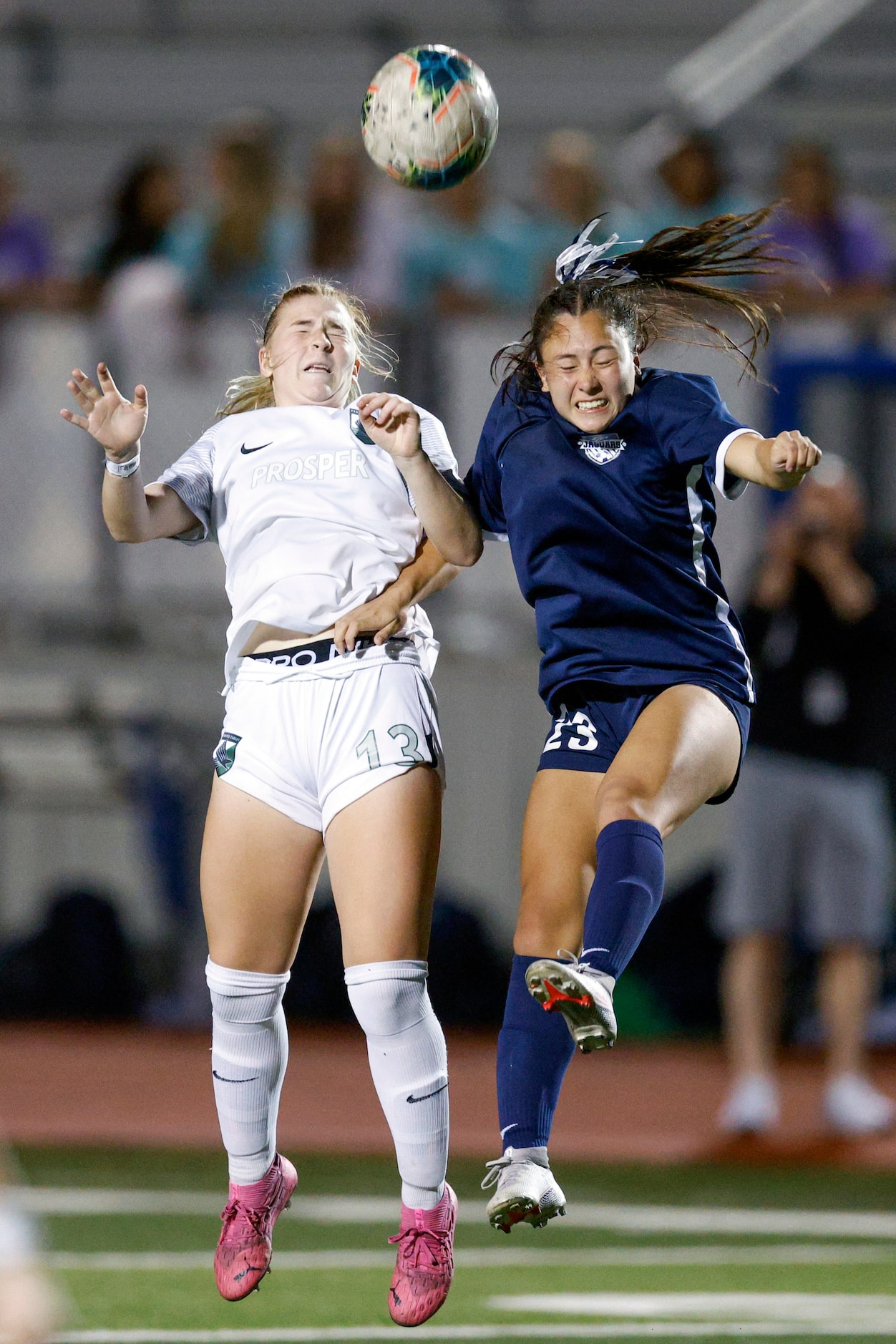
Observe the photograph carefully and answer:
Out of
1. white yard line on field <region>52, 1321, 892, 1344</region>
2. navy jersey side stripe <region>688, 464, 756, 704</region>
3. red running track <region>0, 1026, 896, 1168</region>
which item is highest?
navy jersey side stripe <region>688, 464, 756, 704</region>

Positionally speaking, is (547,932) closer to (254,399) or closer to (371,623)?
(371,623)

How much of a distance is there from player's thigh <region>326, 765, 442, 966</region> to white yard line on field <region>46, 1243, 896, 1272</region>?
2.56 meters

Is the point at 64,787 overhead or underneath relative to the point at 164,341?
underneath

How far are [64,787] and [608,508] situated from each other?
6.61 meters

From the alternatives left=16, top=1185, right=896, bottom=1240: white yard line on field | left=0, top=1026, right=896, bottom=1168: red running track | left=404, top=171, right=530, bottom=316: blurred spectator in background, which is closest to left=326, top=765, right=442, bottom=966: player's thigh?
left=16, top=1185, right=896, bottom=1240: white yard line on field

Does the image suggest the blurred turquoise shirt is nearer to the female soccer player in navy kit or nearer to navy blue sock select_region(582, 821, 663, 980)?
the female soccer player in navy kit

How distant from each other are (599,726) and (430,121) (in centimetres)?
142

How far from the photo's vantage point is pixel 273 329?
14.5 feet

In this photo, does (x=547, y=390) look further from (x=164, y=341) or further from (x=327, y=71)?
(x=327, y=71)

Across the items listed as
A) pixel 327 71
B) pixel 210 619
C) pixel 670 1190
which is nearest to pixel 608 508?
pixel 670 1190

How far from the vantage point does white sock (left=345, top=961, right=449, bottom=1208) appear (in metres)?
4.04

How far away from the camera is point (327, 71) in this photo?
12523mm

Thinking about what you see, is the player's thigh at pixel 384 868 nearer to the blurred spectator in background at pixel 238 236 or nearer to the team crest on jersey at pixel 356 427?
the team crest on jersey at pixel 356 427

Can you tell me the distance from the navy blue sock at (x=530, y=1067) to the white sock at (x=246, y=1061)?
0.49 metres
